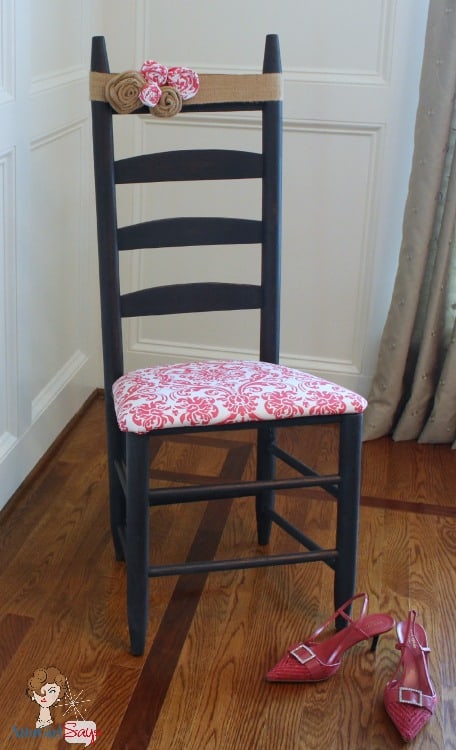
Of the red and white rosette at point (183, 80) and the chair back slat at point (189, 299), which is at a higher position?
the red and white rosette at point (183, 80)

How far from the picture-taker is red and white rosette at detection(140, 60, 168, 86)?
6.43 feet

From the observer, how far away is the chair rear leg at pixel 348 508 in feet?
6.21

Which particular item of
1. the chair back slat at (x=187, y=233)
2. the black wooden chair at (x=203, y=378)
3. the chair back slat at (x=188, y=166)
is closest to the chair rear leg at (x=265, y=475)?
the black wooden chair at (x=203, y=378)

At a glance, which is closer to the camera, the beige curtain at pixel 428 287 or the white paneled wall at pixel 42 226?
the white paneled wall at pixel 42 226

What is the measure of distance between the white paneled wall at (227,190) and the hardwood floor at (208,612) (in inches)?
9.0

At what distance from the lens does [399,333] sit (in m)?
2.81

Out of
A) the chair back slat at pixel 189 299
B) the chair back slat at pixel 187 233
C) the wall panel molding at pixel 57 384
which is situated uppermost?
the chair back slat at pixel 187 233

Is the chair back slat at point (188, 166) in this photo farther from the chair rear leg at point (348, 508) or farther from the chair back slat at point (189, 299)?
the chair rear leg at point (348, 508)

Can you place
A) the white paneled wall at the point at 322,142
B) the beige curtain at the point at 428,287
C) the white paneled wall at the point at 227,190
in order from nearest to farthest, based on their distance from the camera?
Answer: the white paneled wall at the point at 227,190 → the beige curtain at the point at 428,287 → the white paneled wall at the point at 322,142

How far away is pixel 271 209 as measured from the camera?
2070mm

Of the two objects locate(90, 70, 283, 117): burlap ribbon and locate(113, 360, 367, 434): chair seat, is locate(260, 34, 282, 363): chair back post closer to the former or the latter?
locate(90, 70, 283, 117): burlap ribbon

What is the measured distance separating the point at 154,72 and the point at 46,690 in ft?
3.94
